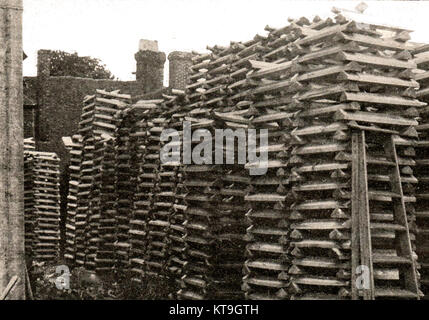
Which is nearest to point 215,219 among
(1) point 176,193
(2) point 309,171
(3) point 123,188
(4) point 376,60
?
(1) point 176,193

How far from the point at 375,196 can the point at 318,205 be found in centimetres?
69

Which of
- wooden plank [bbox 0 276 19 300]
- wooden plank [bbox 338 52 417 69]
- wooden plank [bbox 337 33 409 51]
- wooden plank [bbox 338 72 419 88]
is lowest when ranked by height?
wooden plank [bbox 0 276 19 300]

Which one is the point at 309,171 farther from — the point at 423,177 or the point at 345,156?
the point at 423,177

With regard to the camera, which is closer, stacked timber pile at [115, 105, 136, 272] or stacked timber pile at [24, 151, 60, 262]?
stacked timber pile at [115, 105, 136, 272]

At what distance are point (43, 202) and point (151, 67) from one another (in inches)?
327

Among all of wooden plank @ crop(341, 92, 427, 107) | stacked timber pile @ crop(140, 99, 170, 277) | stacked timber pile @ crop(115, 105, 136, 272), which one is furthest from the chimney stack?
wooden plank @ crop(341, 92, 427, 107)

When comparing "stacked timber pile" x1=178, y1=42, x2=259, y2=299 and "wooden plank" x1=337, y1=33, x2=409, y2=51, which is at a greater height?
"wooden plank" x1=337, y1=33, x2=409, y2=51

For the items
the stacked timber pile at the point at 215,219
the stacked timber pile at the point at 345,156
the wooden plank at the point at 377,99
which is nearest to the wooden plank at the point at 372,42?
the stacked timber pile at the point at 345,156

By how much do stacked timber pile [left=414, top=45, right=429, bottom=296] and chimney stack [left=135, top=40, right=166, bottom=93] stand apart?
17.3 meters

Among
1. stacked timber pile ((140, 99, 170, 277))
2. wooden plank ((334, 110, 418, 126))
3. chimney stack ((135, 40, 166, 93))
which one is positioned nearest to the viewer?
wooden plank ((334, 110, 418, 126))

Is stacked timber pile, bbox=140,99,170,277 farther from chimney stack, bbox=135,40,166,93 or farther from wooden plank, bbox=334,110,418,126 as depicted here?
chimney stack, bbox=135,40,166,93

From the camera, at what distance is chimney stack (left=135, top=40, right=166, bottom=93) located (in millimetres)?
24453
